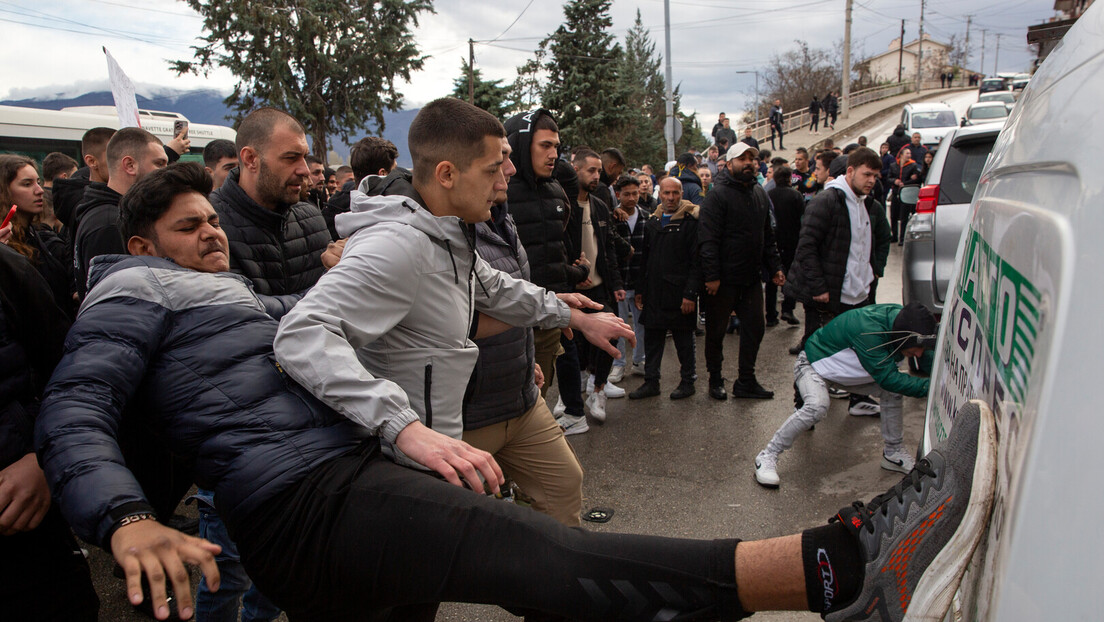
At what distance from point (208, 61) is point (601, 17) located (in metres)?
16.5

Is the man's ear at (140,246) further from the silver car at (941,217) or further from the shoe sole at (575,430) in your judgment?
the silver car at (941,217)

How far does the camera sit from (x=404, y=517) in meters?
1.65

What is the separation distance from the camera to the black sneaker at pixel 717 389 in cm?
579

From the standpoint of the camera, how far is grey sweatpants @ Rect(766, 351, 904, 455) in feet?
13.6

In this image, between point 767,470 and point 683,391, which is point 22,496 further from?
point 683,391

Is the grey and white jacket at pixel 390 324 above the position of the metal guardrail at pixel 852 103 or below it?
above

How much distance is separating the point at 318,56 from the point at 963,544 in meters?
32.8

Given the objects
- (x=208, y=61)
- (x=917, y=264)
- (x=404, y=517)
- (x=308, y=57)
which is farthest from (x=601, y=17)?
(x=404, y=517)

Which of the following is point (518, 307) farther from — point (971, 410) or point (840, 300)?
point (840, 300)

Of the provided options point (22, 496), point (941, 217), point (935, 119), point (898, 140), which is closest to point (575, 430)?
point (941, 217)

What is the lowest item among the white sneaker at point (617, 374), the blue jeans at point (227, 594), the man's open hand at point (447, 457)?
the white sneaker at point (617, 374)

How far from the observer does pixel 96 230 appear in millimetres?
3186

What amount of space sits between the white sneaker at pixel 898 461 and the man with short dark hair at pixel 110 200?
424cm

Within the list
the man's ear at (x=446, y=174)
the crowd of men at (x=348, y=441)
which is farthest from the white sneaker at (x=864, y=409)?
the man's ear at (x=446, y=174)
